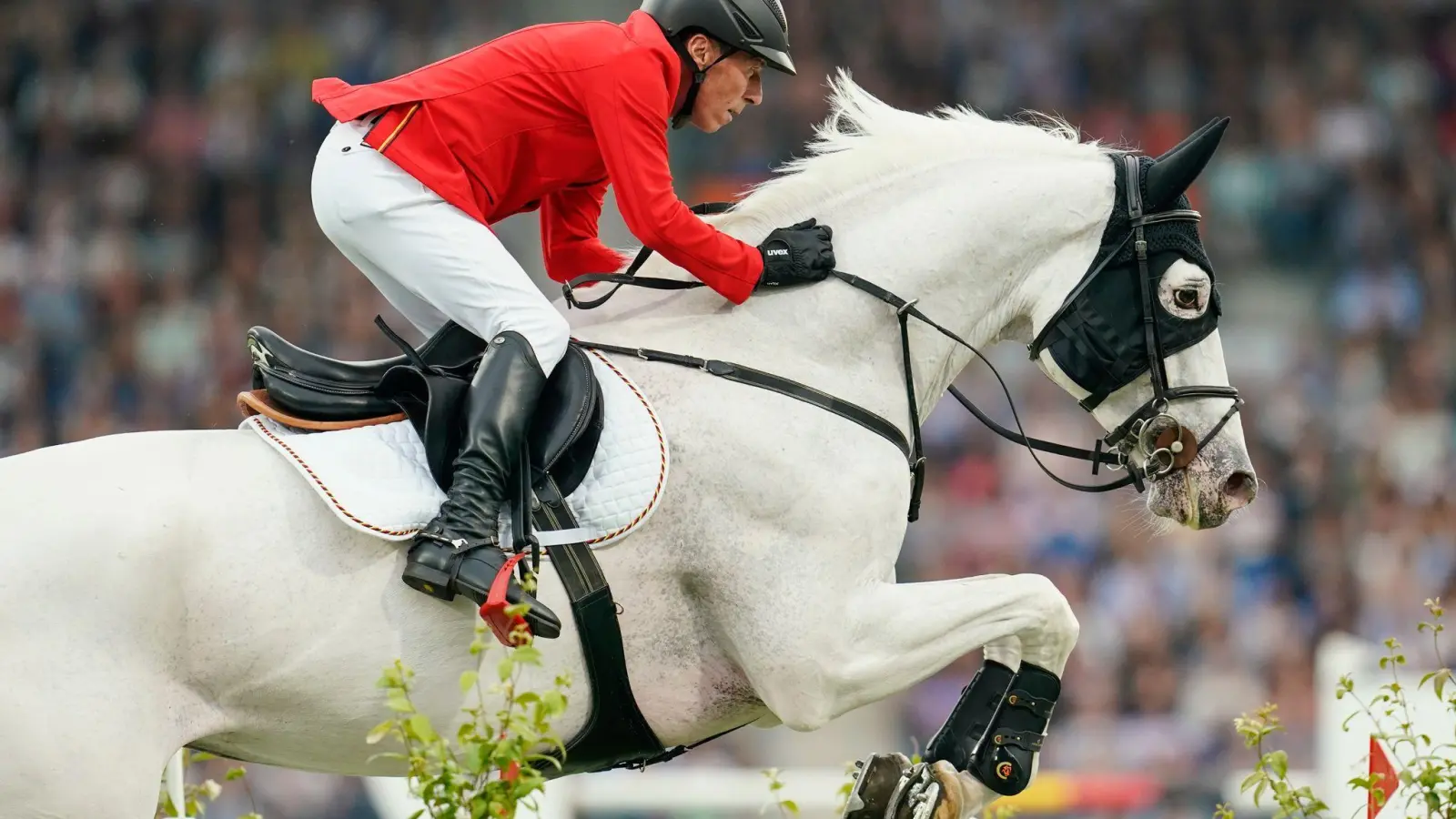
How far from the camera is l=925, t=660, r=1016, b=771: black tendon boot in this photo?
4.50m

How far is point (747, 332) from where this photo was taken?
459 cm

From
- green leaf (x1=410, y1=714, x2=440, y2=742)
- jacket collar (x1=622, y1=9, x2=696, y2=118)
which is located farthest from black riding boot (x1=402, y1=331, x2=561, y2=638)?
jacket collar (x1=622, y1=9, x2=696, y2=118)

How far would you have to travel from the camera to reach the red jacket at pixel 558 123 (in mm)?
4344

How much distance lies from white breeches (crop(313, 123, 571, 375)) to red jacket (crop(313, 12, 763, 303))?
49 mm

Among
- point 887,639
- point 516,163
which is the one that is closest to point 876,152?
point 516,163

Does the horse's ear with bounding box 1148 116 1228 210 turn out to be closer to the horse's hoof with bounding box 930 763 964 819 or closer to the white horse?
the white horse

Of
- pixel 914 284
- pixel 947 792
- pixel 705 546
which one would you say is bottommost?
pixel 947 792

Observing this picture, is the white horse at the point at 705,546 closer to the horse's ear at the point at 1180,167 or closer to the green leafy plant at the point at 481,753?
the horse's ear at the point at 1180,167

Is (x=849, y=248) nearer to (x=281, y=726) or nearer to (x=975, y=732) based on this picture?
(x=975, y=732)

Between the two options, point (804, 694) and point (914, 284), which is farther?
point (914, 284)

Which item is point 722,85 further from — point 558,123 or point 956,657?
point 956,657

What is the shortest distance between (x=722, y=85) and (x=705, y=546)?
4.02ft

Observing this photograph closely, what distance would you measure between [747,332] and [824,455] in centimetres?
40

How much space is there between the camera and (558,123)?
14.6 ft
